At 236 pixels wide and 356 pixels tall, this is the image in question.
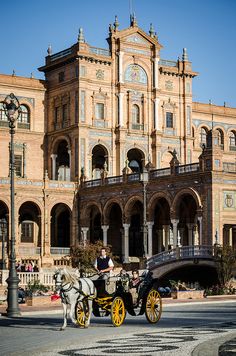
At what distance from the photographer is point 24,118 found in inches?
2667

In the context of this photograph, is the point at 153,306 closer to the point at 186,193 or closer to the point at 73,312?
the point at 73,312

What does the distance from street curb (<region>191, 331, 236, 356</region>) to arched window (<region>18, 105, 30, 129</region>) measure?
166 feet

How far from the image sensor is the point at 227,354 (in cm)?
1434

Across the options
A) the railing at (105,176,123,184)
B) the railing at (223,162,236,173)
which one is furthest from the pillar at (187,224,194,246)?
the railing at (223,162,236,173)

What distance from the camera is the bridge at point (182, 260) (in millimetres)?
49156

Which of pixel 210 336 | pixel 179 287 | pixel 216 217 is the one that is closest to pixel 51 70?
pixel 216 217

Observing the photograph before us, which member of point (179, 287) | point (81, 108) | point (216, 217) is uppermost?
point (81, 108)

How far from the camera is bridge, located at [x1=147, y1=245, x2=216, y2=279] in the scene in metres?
49.2

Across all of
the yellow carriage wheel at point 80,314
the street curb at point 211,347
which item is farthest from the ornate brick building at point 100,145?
the street curb at point 211,347

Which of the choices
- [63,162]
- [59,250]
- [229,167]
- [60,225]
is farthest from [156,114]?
[229,167]

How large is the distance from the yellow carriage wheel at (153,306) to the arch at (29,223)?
4067cm

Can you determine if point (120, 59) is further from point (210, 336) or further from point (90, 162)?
point (210, 336)

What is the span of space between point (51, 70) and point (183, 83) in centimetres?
1191

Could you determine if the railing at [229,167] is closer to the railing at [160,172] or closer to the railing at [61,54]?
the railing at [160,172]
